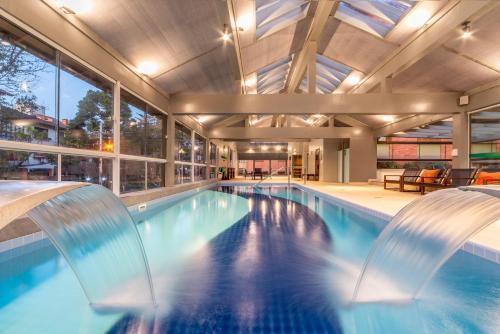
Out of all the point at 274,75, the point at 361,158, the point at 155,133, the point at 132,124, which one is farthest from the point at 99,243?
the point at 361,158

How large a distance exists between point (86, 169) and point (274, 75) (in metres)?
8.12

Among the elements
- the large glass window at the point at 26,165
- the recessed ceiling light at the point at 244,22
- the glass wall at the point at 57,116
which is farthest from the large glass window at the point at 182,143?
the large glass window at the point at 26,165

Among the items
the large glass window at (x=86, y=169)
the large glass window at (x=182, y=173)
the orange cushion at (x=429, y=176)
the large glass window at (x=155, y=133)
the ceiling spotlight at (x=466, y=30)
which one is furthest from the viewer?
the large glass window at (x=182, y=173)

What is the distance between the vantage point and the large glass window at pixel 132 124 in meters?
5.93

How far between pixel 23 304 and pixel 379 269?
8.83 ft

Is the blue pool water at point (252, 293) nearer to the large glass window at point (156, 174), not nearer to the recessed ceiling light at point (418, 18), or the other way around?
the large glass window at point (156, 174)

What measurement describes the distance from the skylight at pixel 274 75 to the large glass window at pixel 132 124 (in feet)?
14.0

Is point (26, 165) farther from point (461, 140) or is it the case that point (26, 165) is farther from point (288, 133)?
point (288, 133)

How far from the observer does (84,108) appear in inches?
195

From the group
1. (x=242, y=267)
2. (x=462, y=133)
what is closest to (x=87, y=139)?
(x=242, y=267)

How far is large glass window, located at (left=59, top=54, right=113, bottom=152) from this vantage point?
4.02 meters

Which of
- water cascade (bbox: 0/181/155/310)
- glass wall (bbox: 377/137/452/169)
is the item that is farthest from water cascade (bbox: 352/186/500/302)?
glass wall (bbox: 377/137/452/169)

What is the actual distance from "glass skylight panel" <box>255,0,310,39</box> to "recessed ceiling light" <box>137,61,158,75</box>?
2.30m

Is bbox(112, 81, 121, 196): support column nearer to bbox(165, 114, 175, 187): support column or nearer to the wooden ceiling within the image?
the wooden ceiling
